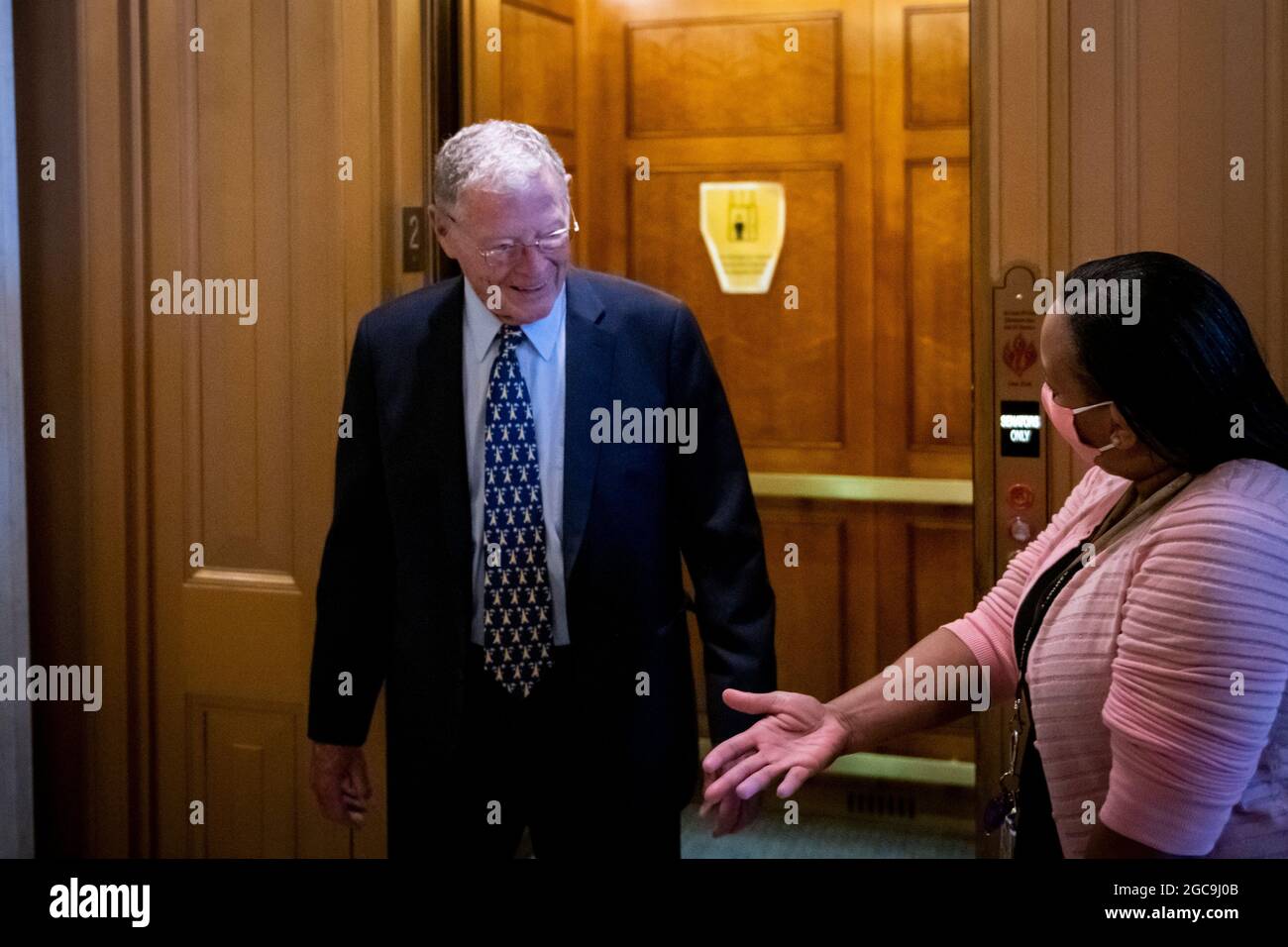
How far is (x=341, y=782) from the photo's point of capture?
2.25 metres

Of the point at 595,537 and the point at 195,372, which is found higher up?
the point at 195,372

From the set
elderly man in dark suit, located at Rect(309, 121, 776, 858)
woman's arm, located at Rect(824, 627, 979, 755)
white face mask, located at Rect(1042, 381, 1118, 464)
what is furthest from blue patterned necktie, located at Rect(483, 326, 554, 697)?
white face mask, located at Rect(1042, 381, 1118, 464)

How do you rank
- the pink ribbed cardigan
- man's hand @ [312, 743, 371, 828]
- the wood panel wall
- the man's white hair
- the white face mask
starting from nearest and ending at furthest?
1. the pink ribbed cardigan
2. the white face mask
3. the man's white hair
4. man's hand @ [312, 743, 371, 828]
5. the wood panel wall

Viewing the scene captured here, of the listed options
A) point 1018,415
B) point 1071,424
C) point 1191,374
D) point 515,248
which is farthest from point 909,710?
point 515,248

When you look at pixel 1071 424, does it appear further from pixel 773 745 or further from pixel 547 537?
pixel 547 537

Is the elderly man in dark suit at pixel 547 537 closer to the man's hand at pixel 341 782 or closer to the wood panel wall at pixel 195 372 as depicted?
the man's hand at pixel 341 782

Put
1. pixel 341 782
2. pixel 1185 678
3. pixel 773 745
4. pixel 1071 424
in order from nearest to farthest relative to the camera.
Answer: pixel 1185 678 → pixel 1071 424 → pixel 773 745 → pixel 341 782

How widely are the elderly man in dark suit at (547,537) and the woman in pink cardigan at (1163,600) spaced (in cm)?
47

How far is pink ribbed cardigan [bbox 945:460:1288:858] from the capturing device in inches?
53.0

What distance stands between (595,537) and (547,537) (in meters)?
0.07

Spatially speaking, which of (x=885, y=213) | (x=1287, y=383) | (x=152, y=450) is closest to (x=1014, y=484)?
(x=1287, y=383)

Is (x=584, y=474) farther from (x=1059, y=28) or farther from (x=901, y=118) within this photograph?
(x=901, y=118)

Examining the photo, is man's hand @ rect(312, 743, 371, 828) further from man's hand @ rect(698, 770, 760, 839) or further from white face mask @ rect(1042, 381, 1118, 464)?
white face mask @ rect(1042, 381, 1118, 464)

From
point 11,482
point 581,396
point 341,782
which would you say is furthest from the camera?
point 11,482
